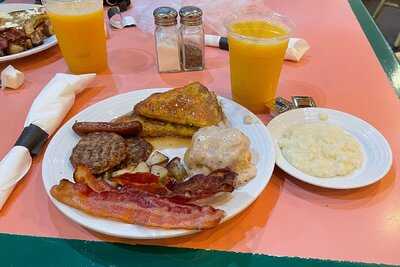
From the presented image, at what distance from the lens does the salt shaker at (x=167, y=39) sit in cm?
126

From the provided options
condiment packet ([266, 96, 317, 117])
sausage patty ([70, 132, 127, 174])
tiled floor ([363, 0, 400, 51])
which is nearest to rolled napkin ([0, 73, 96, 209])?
sausage patty ([70, 132, 127, 174])

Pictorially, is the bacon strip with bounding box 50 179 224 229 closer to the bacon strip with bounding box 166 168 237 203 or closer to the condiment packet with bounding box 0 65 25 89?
the bacon strip with bounding box 166 168 237 203

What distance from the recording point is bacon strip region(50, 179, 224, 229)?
2.43 feet

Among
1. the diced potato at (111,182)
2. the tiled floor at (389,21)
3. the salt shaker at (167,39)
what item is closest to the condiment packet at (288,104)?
the salt shaker at (167,39)

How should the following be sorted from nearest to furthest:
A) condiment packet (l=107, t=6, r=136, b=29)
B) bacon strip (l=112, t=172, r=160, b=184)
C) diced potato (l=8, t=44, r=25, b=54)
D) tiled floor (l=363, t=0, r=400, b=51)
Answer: bacon strip (l=112, t=172, r=160, b=184)
diced potato (l=8, t=44, r=25, b=54)
condiment packet (l=107, t=6, r=136, b=29)
tiled floor (l=363, t=0, r=400, b=51)

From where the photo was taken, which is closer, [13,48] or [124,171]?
[124,171]

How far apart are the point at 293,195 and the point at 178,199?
0.28 metres

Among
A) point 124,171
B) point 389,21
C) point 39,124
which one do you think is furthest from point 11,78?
point 389,21

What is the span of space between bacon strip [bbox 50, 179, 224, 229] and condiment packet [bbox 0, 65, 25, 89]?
2.00 feet

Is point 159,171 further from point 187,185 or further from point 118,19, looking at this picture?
point 118,19

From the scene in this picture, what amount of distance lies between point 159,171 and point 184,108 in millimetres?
225

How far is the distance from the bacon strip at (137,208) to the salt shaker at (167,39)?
649 millimetres

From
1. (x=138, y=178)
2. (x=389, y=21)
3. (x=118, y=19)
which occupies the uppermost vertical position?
(x=138, y=178)

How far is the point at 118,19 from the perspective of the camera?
5.60ft
